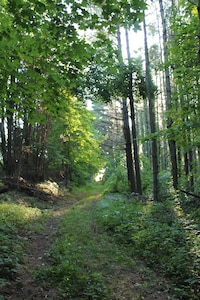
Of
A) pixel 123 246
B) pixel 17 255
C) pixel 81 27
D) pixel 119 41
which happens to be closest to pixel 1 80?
pixel 81 27

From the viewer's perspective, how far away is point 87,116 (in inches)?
1030

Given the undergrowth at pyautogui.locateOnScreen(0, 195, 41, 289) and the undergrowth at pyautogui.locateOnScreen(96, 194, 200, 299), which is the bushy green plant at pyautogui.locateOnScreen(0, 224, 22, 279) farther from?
the undergrowth at pyautogui.locateOnScreen(96, 194, 200, 299)

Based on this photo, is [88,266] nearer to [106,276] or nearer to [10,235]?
[106,276]

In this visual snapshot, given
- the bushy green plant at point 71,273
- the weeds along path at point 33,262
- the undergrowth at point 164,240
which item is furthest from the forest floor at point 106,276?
the undergrowth at point 164,240

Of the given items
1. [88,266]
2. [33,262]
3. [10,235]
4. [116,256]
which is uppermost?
[10,235]

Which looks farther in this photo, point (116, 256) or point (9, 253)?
point (116, 256)

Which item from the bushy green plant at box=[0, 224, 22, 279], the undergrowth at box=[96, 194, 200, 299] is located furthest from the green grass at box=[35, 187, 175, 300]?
the bushy green plant at box=[0, 224, 22, 279]

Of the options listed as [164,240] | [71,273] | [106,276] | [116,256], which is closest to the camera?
[71,273]

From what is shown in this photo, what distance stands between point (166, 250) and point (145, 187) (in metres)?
12.9

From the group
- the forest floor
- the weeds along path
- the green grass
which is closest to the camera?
the weeds along path

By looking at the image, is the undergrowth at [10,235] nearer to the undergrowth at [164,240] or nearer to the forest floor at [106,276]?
the forest floor at [106,276]

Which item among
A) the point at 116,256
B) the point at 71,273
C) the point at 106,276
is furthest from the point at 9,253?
the point at 116,256

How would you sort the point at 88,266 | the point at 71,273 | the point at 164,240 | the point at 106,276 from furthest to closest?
1. the point at 164,240
2. the point at 88,266
3. the point at 106,276
4. the point at 71,273

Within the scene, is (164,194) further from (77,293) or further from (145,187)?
(77,293)
